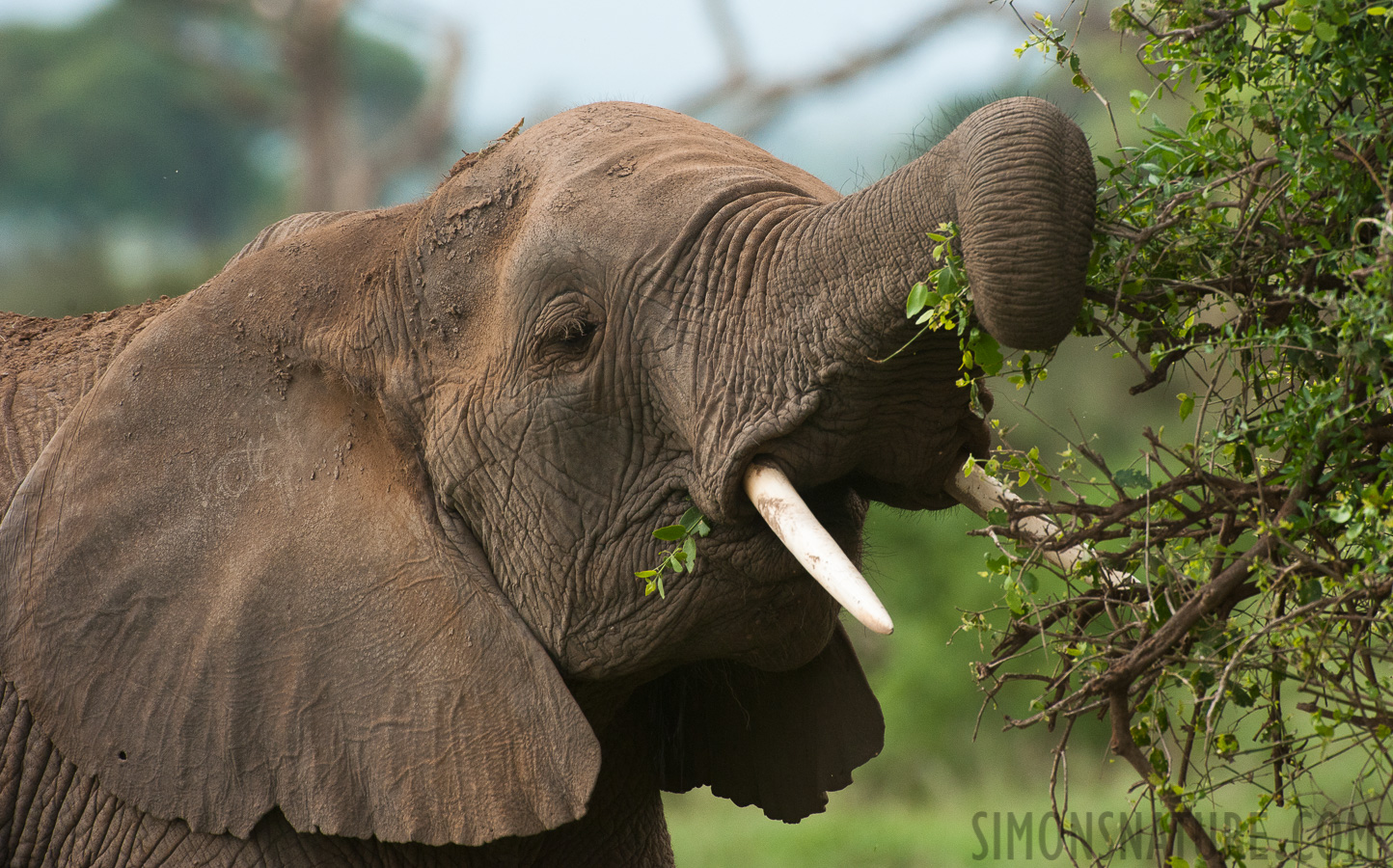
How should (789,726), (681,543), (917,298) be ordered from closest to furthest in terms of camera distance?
(917,298) → (681,543) → (789,726)

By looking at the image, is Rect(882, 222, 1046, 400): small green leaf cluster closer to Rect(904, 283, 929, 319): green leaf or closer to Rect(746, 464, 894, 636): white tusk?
Rect(904, 283, 929, 319): green leaf

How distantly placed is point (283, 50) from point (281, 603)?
17.1m

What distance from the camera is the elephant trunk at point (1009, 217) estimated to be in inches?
85.0

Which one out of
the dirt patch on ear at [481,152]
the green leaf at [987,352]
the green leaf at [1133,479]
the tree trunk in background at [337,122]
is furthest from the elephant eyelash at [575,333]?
the tree trunk in background at [337,122]

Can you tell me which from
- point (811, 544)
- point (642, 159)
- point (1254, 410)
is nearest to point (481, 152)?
point (642, 159)

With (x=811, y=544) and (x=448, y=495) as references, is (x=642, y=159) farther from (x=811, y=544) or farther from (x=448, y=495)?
(x=811, y=544)

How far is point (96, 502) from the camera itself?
3023 mm

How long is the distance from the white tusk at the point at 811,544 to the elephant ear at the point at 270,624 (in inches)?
23.4

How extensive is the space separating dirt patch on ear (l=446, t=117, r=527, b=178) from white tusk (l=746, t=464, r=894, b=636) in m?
0.96

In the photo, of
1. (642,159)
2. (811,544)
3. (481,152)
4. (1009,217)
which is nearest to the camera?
(1009,217)

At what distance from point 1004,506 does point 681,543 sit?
2.01 ft

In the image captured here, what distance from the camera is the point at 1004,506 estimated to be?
2467 mm

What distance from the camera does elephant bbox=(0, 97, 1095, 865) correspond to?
2684 millimetres

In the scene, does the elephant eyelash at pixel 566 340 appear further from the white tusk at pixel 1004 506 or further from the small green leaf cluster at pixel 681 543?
the white tusk at pixel 1004 506
